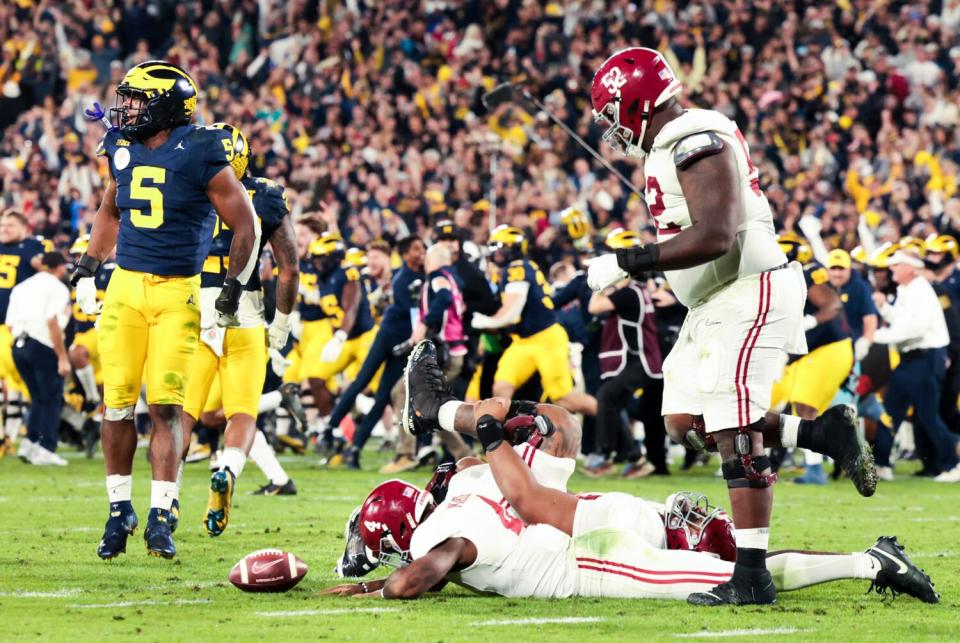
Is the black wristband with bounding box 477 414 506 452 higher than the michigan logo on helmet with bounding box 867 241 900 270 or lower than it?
lower

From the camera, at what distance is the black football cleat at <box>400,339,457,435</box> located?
6.63m

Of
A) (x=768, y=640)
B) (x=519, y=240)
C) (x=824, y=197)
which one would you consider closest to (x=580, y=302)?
(x=519, y=240)

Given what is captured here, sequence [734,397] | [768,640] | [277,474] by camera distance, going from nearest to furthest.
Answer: [768,640] → [734,397] → [277,474]

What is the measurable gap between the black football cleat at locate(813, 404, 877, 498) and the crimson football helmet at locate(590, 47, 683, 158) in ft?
4.28

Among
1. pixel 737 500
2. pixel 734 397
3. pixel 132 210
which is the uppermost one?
pixel 132 210

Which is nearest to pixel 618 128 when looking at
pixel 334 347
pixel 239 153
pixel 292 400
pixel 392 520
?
pixel 392 520

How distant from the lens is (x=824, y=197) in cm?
2086

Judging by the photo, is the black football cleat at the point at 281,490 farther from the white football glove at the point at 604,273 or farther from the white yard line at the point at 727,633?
the white yard line at the point at 727,633

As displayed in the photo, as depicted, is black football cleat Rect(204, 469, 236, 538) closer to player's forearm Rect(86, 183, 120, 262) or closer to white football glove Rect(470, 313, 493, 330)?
player's forearm Rect(86, 183, 120, 262)

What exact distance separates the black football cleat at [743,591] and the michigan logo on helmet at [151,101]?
10.7 feet

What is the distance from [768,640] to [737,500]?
2.85ft

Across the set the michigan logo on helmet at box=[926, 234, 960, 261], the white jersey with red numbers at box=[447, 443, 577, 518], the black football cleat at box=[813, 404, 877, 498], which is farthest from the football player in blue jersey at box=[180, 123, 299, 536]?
the michigan logo on helmet at box=[926, 234, 960, 261]

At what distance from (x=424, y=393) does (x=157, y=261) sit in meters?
1.49

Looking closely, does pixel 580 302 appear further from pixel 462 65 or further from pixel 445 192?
pixel 462 65
